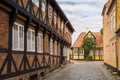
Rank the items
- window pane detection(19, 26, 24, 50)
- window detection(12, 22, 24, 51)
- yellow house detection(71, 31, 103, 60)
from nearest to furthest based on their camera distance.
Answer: window detection(12, 22, 24, 51)
window pane detection(19, 26, 24, 50)
yellow house detection(71, 31, 103, 60)

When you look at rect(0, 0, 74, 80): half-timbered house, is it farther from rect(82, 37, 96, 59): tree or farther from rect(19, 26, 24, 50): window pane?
rect(82, 37, 96, 59): tree

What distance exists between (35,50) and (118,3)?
9.47 m

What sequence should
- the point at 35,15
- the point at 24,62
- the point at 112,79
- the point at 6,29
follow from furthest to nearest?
the point at 112,79 < the point at 35,15 < the point at 24,62 < the point at 6,29

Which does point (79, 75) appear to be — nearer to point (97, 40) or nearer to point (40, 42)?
point (40, 42)

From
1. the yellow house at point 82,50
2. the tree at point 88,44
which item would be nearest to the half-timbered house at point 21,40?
the tree at point 88,44

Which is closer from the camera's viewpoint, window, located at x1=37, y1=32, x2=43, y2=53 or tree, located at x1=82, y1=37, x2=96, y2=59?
window, located at x1=37, y1=32, x2=43, y2=53

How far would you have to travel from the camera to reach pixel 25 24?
52.3ft

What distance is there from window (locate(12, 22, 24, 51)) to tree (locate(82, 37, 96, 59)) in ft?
165

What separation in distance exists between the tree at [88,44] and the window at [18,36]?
5018 cm

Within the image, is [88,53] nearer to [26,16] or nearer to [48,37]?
[48,37]

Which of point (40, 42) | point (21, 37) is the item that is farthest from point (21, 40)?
point (40, 42)

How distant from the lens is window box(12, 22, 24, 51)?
45.6 feet

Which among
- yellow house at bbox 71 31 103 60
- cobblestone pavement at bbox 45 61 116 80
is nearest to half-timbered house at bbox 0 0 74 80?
cobblestone pavement at bbox 45 61 116 80

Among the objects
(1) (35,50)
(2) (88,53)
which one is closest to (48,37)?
(1) (35,50)
